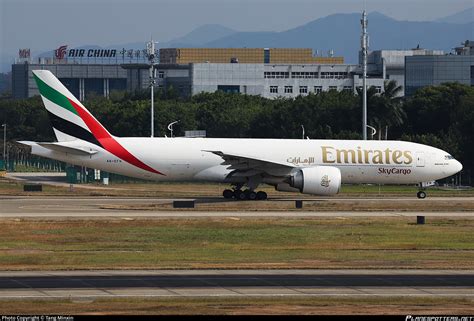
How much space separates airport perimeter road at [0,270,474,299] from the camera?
3481 centimetres

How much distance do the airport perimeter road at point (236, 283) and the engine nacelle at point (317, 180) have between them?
1134 inches

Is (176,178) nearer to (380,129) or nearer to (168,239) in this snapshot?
(168,239)

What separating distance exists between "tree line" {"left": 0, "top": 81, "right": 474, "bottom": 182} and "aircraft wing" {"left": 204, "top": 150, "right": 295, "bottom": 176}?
137 feet

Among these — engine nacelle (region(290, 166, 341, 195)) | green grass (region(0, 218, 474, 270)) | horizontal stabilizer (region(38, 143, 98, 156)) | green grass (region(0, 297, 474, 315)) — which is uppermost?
horizontal stabilizer (region(38, 143, 98, 156))

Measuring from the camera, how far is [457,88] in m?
128

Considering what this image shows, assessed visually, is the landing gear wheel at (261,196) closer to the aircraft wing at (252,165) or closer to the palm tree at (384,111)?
the aircraft wing at (252,165)

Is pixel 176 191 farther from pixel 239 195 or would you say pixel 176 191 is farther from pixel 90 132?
pixel 90 132

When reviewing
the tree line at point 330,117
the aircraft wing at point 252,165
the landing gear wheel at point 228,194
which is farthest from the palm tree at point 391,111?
the aircraft wing at point 252,165

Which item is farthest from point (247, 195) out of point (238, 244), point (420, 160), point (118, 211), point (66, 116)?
point (238, 244)

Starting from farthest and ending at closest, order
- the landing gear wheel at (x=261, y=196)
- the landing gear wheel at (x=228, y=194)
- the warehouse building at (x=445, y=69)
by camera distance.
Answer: the warehouse building at (x=445, y=69), the landing gear wheel at (x=228, y=194), the landing gear wheel at (x=261, y=196)

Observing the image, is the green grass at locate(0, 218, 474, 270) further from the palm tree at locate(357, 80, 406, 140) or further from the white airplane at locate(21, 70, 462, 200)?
the palm tree at locate(357, 80, 406, 140)

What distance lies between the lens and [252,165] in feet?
231

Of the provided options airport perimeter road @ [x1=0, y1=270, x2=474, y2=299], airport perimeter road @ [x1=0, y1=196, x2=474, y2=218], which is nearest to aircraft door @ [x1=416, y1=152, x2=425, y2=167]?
airport perimeter road @ [x1=0, y1=196, x2=474, y2=218]

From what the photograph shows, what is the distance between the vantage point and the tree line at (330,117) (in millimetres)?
116625
